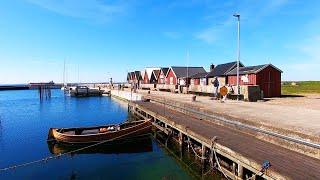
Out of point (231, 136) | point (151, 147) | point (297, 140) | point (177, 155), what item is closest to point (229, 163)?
point (231, 136)

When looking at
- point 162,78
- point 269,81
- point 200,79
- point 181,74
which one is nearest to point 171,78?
point 181,74

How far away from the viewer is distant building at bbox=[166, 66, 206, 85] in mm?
62772

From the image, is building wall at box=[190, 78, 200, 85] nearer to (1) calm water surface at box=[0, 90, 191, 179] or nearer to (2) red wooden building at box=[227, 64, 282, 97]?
(2) red wooden building at box=[227, 64, 282, 97]

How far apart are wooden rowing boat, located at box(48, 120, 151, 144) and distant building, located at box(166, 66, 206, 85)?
1425 inches

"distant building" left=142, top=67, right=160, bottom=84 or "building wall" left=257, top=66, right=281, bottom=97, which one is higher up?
"distant building" left=142, top=67, right=160, bottom=84

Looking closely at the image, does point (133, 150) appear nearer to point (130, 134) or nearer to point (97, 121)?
point (130, 134)

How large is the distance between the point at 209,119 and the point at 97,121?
70.1 feet

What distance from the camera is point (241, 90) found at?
34.3 meters

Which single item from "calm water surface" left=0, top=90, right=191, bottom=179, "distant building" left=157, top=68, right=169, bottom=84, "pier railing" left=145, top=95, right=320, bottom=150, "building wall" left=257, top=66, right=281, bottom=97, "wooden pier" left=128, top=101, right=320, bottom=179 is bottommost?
"calm water surface" left=0, top=90, right=191, bottom=179

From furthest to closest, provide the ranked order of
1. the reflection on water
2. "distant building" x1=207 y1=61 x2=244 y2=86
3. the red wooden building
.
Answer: "distant building" x1=207 y1=61 x2=244 y2=86
the red wooden building
the reflection on water

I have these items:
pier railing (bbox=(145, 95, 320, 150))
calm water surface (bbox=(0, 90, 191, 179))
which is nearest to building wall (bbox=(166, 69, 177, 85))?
pier railing (bbox=(145, 95, 320, 150))

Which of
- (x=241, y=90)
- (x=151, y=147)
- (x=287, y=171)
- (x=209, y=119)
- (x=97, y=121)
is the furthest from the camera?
(x=97, y=121)

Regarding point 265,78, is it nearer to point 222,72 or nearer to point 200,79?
point 222,72

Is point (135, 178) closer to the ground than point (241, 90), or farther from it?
closer to the ground
